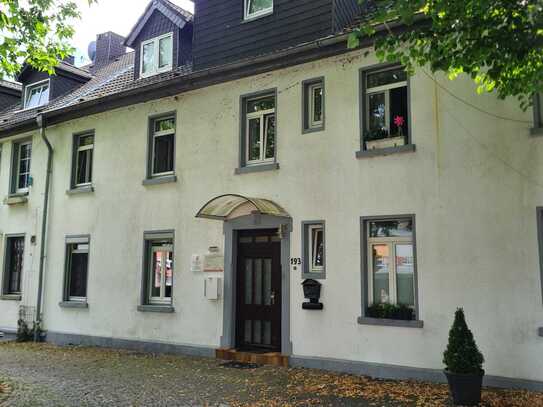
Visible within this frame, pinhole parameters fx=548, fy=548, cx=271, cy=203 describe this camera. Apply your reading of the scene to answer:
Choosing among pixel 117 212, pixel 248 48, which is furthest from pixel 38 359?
pixel 248 48

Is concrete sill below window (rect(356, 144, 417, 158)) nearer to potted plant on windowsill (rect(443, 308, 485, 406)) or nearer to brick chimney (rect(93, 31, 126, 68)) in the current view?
potted plant on windowsill (rect(443, 308, 485, 406))

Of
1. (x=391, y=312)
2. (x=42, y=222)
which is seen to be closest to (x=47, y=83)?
(x=42, y=222)

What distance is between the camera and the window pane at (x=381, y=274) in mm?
9992

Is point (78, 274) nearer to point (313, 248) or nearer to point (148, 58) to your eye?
point (148, 58)

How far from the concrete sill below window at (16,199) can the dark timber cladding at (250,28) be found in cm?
717


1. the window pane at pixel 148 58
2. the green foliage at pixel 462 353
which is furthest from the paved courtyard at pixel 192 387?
the window pane at pixel 148 58

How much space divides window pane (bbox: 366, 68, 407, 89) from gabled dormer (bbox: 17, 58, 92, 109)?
Answer: 459 inches

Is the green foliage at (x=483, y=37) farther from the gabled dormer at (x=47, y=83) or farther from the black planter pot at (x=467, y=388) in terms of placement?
the gabled dormer at (x=47, y=83)

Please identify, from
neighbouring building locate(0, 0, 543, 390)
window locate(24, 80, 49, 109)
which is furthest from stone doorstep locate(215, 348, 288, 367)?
window locate(24, 80, 49, 109)

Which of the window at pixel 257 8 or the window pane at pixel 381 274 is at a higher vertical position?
the window at pixel 257 8

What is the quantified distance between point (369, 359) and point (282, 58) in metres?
6.18

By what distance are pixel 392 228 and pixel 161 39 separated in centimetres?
878

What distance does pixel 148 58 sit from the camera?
15.2m

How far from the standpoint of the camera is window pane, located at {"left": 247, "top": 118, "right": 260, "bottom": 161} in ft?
39.4
